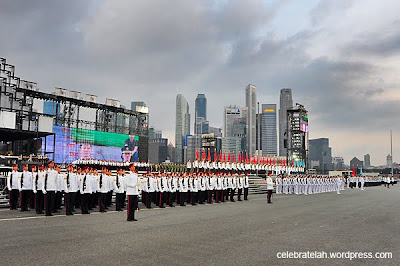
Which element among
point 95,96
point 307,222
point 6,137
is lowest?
point 307,222

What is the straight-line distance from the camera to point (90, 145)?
4697 cm

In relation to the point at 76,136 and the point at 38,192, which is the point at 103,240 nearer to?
the point at 38,192

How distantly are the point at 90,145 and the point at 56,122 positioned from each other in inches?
219

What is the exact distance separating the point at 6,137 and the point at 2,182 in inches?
733

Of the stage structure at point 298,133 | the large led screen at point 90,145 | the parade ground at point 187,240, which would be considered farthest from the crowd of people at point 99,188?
the stage structure at point 298,133

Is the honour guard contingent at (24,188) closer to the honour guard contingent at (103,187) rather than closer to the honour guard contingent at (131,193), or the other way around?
the honour guard contingent at (103,187)

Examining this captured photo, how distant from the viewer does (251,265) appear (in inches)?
223

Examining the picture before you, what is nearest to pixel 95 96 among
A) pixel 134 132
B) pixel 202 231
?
pixel 134 132

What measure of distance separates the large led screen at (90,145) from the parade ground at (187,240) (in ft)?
114

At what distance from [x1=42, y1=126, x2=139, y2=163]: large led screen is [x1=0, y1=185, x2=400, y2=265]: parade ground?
3460 cm

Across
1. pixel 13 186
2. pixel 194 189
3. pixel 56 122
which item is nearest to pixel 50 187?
pixel 13 186

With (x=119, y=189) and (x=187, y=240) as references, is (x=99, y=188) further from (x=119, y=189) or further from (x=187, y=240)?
(x=187, y=240)

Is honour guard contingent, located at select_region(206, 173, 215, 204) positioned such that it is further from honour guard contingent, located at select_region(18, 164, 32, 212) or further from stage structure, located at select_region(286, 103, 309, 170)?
stage structure, located at select_region(286, 103, 309, 170)

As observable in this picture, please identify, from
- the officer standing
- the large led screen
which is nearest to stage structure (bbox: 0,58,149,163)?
the large led screen
